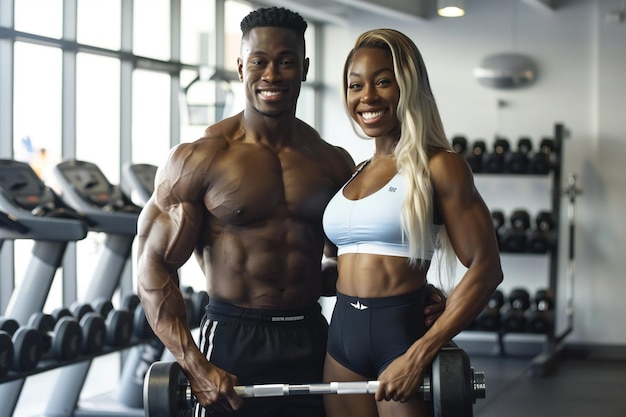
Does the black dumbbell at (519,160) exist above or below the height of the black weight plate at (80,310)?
above

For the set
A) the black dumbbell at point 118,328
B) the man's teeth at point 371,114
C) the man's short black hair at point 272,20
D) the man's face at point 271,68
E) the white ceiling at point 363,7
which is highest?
the white ceiling at point 363,7

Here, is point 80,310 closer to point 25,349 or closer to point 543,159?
point 25,349

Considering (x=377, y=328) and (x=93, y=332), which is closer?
(x=377, y=328)

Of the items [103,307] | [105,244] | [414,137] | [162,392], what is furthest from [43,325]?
[414,137]

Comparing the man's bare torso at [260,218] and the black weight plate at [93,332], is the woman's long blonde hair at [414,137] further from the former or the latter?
the black weight plate at [93,332]

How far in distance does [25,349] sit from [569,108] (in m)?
5.42

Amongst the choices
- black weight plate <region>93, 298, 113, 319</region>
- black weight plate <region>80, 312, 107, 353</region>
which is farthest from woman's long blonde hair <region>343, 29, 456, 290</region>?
black weight plate <region>93, 298, 113, 319</region>

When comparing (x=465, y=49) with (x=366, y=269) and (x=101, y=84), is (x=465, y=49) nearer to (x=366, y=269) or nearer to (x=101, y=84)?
(x=101, y=84)

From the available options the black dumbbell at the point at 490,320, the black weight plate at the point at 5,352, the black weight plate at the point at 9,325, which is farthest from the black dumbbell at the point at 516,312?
the black weight plate at the point at 5,352

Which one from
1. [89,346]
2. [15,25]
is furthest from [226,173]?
[15,25]

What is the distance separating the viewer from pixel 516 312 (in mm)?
7246

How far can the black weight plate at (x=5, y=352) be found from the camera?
3582 mm

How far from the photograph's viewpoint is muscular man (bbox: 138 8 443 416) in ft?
7.66

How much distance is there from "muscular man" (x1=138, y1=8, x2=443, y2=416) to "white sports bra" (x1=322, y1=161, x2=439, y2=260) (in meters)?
0.26
